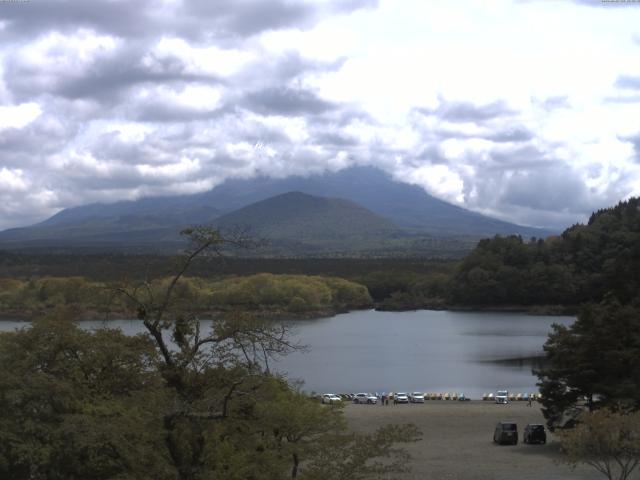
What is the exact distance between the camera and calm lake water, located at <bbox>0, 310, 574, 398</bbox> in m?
42.3

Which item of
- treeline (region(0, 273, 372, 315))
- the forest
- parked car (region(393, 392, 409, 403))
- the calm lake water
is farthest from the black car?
the forest

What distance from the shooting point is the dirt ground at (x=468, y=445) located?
18.6m

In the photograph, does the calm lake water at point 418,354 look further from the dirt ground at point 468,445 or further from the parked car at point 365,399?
the dirt ground at point 468,445

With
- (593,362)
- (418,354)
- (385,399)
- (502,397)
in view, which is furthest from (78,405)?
(418,354)

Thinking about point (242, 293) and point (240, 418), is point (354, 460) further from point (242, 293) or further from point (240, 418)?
point (242, 293)

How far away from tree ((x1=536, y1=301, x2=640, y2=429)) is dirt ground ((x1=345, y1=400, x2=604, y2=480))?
4.30 ft

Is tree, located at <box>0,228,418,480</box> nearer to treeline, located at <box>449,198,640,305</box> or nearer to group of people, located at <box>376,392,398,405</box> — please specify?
group of people, located at <box>376,392,398,405</box>

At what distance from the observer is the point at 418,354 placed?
55.4 m

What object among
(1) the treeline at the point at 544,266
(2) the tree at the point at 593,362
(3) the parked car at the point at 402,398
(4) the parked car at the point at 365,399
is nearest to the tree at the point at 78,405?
(2) the tree at the point at 593,362

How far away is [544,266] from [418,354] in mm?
47330

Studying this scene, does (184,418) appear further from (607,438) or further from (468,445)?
(468,445)

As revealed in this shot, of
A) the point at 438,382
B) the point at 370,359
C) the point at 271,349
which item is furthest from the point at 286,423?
the point at 370,359

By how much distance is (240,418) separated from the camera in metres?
8.85

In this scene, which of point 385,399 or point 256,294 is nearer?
point 385,399
